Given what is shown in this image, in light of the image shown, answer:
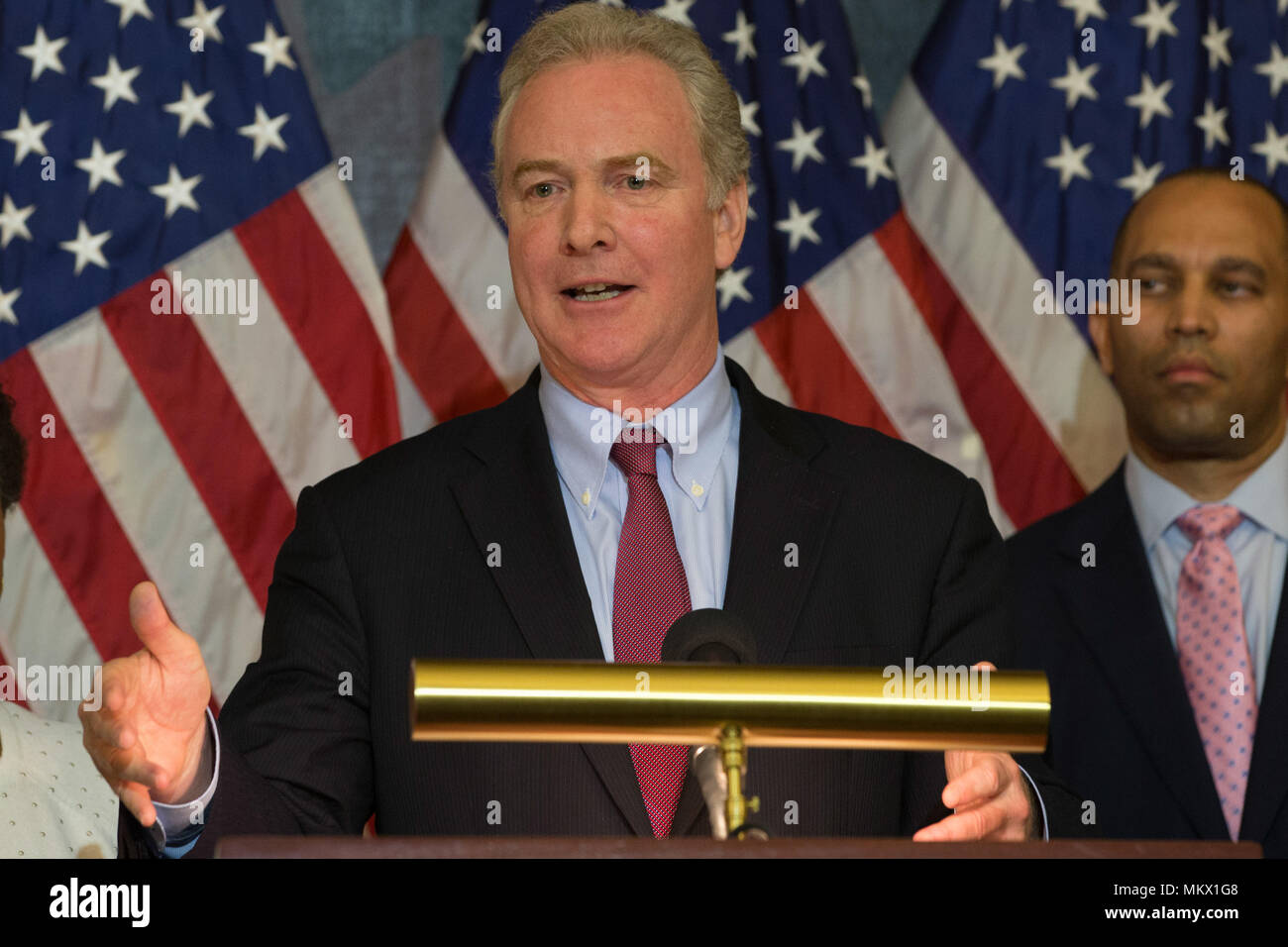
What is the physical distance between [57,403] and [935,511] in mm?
2061

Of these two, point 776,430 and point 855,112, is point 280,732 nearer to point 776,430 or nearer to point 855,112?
point 776,430

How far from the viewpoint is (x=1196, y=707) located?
11.1 feet

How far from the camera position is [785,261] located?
12.7 feet

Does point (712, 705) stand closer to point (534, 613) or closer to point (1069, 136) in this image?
point (534, 613)

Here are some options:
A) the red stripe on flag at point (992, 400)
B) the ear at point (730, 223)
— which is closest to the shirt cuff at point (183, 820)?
the ear at point (730, 223)

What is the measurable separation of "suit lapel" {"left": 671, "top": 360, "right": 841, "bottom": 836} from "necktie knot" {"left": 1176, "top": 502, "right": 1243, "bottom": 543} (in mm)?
1295

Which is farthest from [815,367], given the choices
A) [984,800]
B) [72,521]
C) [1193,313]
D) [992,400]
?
[984,800]

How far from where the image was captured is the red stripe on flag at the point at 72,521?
3.58 meters

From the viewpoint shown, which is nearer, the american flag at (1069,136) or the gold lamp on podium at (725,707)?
the gold lamp on podium at (725,707)

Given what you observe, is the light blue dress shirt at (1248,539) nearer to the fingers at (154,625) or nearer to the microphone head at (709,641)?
the microphone head at (709,641)

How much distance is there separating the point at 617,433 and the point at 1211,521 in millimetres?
1586

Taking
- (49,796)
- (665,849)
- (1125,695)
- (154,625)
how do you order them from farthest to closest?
1. (1125,695)
2. (49,796)
3. (154,625)
4. (665,849)
